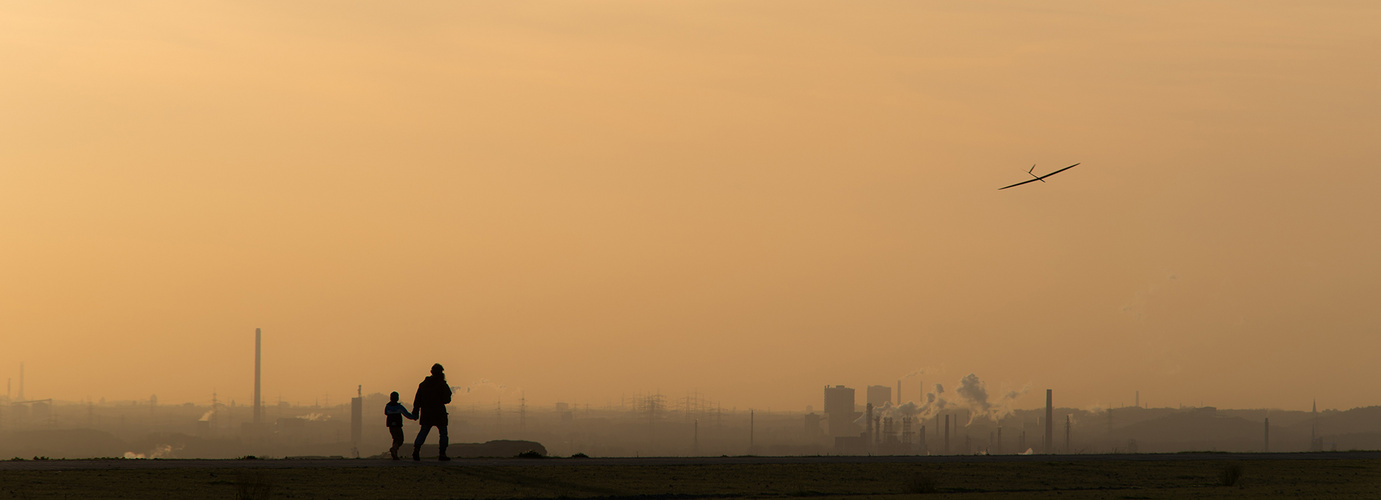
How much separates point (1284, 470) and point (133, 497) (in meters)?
22.9

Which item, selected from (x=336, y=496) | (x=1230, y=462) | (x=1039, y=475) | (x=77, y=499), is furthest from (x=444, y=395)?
(x=1230, y=462)

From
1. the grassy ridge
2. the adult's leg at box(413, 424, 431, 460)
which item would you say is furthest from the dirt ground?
the adult's leg at box(413, 424, 431, 460)

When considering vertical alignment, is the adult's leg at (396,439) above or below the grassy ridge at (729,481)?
above

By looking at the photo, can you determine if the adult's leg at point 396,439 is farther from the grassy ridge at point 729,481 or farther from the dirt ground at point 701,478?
the grassy ridge at point 729,481

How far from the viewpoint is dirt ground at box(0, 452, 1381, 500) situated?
2552cm

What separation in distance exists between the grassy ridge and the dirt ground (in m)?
0.02

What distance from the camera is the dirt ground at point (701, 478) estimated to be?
25.5 meters

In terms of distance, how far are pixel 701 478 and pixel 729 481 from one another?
0.52 meters

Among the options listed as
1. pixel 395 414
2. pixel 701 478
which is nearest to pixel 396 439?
pixel 395 414

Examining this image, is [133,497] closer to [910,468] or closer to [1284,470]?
[910,468]

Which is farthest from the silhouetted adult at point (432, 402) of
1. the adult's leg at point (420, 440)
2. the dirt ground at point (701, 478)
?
the dirt ground at point (701, 478)

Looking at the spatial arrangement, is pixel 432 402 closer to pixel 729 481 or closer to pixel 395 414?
pixel 395 414

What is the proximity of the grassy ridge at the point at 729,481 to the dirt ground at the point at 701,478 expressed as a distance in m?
0.02

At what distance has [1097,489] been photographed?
29703 mm
